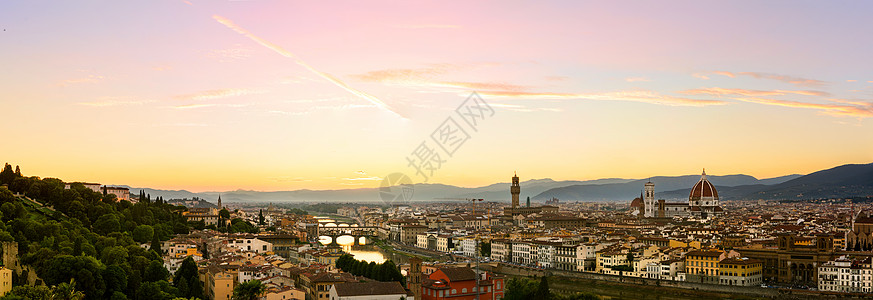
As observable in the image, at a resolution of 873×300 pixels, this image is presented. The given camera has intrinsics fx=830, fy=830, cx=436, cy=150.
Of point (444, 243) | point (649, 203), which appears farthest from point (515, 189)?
point (444, 243)

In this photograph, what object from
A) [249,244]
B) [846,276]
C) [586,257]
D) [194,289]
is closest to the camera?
[194,289]

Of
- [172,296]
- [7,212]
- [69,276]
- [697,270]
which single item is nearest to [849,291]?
[697,270]

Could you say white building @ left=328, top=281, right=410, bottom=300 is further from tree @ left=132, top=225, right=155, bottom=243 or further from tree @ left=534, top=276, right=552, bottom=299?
tree @ left=132, top=225, right=155, bottom=243

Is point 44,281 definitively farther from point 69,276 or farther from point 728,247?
point 728,247

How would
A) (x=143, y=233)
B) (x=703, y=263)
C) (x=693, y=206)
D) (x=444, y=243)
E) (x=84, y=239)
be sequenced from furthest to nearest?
(x=693, y=206)
(x=444, y=243)
(x=143, y=233)
(x=703, y=263)
(x=84, y=239)

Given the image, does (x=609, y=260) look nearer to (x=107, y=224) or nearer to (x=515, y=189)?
(x=107, y=224)

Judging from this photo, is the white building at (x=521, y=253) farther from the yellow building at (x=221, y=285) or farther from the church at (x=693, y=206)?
the church at (x=693, y=206)

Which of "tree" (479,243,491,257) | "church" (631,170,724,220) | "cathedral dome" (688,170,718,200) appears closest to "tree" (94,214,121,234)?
"tree" (479,243,491,257)

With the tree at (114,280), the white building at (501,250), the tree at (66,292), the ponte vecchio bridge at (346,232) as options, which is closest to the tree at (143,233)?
the tree at (114,280)
